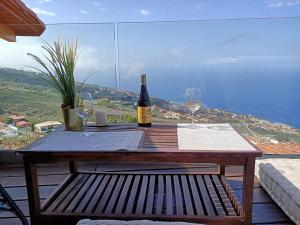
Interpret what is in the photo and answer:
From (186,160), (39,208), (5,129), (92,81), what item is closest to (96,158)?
(186,160)

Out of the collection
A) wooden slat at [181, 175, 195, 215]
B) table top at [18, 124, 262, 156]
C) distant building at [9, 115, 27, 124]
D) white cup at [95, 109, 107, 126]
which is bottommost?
wooden slat at [181, 175, 195, 215]

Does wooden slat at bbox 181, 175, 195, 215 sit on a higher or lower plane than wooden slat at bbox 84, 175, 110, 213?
higher

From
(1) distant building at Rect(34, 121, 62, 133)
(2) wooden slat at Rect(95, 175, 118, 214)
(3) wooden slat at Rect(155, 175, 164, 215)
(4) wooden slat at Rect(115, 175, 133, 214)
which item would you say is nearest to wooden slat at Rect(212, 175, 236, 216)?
(3) wooden slat at Rect(155, 175, 164, 215)

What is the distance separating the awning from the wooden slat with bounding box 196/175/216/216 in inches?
74.0

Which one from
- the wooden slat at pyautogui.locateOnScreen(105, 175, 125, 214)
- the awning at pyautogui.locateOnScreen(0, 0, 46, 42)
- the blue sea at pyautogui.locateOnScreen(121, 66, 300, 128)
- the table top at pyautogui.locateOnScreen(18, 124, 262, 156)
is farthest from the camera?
the blue sea at pyautogui.locateOnScreen(121, 66, 300, 128)

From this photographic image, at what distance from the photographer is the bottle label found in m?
1.85

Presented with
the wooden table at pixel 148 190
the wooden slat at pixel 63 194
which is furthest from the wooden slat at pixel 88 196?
the wooden slat at pixel 63 194

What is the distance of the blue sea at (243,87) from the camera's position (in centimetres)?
278

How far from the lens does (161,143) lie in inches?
60.4

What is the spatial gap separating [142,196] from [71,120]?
2.26ft

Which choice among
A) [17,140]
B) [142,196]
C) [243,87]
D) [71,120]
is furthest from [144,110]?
[17,140]

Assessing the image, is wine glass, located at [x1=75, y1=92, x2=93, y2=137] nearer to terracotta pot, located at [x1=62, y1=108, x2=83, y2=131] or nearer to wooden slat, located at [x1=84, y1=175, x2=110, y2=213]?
terracotta pot, located at [x1=62, y1=108, x2=83, y2=131]

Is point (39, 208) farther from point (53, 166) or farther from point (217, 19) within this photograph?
point (217, 19)

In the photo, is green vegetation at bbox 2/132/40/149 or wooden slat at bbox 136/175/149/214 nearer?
wooden slat at bbox 136/175/149/214
